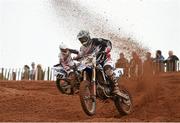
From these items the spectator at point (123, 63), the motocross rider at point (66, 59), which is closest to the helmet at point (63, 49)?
the motocross rider at point (66, 59)

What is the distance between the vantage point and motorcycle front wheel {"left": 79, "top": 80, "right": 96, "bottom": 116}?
11742mm

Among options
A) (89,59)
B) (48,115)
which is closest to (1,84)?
(48,115)

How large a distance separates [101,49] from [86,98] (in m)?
1.48

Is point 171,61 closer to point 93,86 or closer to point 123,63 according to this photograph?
point 123,63

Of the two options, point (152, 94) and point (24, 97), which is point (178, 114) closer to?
point (152, 94)

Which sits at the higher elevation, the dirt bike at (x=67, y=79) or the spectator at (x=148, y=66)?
the spectator at (x=148, y=66)

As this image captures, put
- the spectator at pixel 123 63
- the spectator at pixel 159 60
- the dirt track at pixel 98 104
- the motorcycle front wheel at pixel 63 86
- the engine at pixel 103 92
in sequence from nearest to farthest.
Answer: the engine at pixel 103 92, the dirt track at pixel 98 104, the motorcycle front wheel at pixel 63 86, the spectator at pixel 123 63, the spectator at pixel 159 60

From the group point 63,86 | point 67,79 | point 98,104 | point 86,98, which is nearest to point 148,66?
point 98,104

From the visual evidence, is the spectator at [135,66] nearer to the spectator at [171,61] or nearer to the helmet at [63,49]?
the spectator at [171,61]

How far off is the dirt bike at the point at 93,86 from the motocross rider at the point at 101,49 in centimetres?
11

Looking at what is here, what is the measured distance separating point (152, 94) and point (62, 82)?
3.44 meters

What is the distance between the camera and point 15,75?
27.0m

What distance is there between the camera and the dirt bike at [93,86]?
1191 centimetres

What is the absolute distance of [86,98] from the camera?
11914 mm
